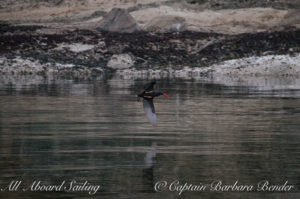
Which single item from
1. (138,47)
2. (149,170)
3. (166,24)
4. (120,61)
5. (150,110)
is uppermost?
(150,110)

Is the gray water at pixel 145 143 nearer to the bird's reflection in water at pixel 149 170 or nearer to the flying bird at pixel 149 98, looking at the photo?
the bird's reflection in water at pixel 149 170

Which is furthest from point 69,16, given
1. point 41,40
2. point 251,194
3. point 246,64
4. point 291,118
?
point 251,194

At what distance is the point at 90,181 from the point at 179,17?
38.2 metres

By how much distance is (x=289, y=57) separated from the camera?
36094 millimetres

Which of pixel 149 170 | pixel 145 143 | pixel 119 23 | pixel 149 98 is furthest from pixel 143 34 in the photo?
pixel 149 170

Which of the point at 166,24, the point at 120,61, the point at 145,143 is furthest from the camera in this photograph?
the point at 166,24

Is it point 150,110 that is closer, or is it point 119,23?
point 150,110

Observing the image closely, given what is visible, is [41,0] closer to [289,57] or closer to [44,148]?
[289,57]

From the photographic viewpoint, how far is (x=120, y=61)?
122 ft

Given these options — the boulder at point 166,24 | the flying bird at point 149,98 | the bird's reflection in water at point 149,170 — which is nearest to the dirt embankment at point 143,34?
the boulder at point 166,24

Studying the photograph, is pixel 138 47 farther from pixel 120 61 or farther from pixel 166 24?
pixel 166 24

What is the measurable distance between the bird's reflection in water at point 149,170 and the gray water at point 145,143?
13 mm

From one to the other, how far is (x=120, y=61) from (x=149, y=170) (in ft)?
90.5

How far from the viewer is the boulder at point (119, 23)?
1734 inches
